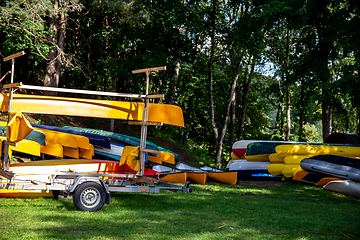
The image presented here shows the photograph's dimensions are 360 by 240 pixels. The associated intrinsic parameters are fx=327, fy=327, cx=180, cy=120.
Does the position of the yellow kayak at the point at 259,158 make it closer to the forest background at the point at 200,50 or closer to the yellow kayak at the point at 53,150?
the forest background at the point at 200,50

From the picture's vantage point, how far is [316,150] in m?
12.2

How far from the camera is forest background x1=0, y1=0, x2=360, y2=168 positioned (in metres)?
13.7

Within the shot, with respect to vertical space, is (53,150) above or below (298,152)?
below

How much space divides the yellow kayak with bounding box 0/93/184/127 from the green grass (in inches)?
74.3

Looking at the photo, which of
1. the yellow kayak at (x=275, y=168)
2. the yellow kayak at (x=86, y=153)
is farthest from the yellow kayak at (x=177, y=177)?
the yellow kayak at (x=275, y=168)

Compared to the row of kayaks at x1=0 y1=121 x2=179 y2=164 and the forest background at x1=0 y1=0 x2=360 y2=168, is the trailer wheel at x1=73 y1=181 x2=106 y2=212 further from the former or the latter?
the forest background at x1=0 y1=0 x2=360 y2=168

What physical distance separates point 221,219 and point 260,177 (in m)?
7.87

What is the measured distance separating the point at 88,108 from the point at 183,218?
282 cm

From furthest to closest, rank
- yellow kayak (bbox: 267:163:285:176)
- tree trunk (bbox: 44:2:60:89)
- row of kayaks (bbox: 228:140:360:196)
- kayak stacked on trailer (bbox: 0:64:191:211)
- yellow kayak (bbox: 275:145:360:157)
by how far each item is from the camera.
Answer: tree trunk (bbox: 44:2:60:89) → yellow kayak (bbox: 267:163:285:176) → yellow kayak (bbox: 275:145:360:157) → row of kayaks (bbox: 228:140:360:196) → kayak stacked on trailer (bbox: 0:64:191:211)

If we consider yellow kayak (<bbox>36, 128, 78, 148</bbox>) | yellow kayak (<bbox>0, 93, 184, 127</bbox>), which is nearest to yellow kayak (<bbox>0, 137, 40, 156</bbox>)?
yellow kayak (<bbox>36, 128, 78, 148</bbox>)

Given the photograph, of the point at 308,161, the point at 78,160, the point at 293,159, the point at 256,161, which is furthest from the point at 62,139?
the point at 293,159

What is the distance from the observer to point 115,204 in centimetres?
723

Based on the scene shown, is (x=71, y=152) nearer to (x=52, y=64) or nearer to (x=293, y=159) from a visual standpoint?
(x=52, y=64)

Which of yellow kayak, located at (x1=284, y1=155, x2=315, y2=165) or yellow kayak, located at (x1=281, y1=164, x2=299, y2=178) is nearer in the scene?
yellow kayak, located at (x1=281, y1=164, x2=299, y2=178)
